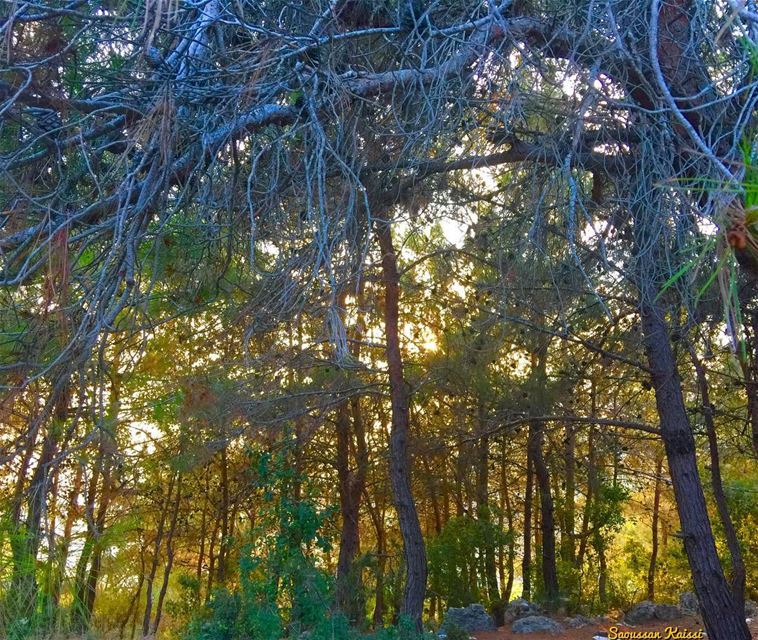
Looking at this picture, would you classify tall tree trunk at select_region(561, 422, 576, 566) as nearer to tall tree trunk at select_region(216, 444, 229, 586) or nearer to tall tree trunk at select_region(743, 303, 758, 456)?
tall tree trunk at select_region(216, 444, 229, 586)

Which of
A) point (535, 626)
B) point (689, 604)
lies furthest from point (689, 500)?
point (689, 604)

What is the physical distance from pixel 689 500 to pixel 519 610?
5.91 meters

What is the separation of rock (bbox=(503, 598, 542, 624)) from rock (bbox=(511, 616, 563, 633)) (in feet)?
3.50

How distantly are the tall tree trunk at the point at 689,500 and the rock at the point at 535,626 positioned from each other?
12.8 ft

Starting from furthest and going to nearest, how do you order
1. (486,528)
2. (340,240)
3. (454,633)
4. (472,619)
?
(486,528) < (472,619) < (454,633) < (340,240)

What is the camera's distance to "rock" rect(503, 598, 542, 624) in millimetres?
11320

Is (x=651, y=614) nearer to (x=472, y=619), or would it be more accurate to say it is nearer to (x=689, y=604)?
(x=689, y=604)

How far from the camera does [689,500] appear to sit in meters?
6.24

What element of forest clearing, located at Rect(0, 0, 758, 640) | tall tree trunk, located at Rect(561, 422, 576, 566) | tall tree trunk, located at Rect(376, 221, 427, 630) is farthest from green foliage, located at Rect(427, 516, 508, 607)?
tall tree trunk, located at Rect(376, 221, 427, 630)

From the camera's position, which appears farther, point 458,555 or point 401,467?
point 458,555

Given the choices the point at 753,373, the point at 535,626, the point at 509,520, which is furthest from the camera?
the point at 509,520

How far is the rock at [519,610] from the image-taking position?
11320 mm

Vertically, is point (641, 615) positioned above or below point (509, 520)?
below

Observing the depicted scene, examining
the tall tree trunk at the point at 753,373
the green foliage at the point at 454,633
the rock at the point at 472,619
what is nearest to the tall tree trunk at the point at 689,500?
the tall tree trunk at the point at 753,373
